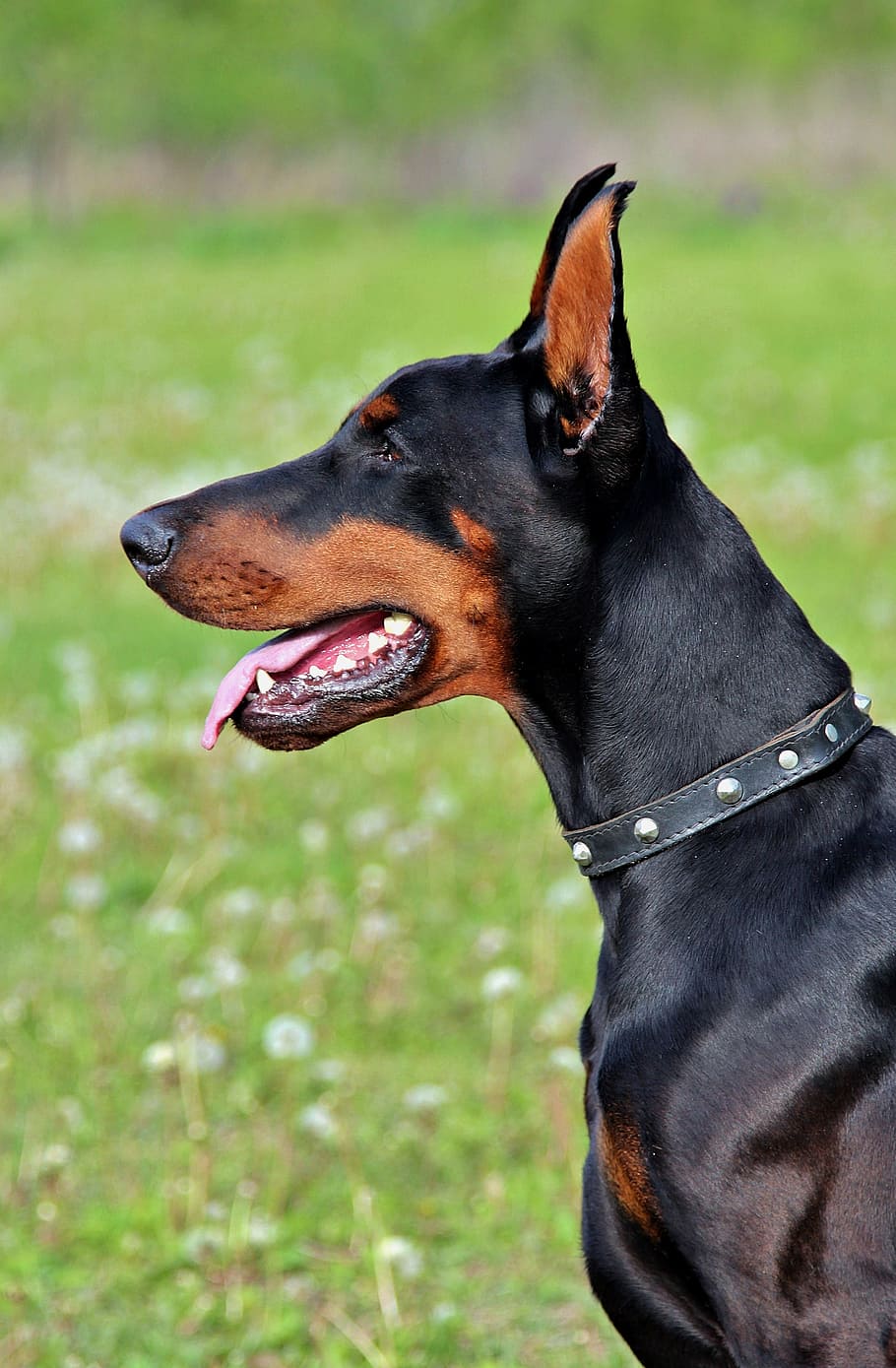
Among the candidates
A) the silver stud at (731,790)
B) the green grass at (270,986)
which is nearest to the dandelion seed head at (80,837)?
the green grass at (270,986)

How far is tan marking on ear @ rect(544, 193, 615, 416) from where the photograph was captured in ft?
7.85

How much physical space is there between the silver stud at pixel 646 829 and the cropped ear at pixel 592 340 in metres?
0.64

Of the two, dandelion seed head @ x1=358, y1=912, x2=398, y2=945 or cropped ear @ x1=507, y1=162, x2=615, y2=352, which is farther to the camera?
dandelion seed head @ x1=358, y1=912, x2=398, y2=945

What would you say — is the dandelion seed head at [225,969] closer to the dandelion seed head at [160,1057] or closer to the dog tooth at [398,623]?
the dandelion seed head at [160,1057]

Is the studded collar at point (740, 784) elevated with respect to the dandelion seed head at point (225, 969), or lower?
elevated

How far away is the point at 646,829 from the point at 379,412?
95cm

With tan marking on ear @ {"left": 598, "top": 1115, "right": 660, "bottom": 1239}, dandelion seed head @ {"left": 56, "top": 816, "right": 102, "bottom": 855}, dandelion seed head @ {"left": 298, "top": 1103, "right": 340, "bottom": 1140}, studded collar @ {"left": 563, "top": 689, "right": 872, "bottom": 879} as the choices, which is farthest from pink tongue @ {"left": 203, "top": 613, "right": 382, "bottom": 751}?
dandelion seed head @ {"left": 56, "top": 816, "right": 102, "bottom": 855}

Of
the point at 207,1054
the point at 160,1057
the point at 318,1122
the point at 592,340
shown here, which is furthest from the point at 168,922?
the point at 592,340

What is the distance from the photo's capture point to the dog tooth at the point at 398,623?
285 centimetres

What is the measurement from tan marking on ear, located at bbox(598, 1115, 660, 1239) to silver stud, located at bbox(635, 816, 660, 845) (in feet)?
1.51

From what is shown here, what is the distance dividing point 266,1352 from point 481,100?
Result: 35.5 metres

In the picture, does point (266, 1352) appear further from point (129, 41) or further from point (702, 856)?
point (129, 41)

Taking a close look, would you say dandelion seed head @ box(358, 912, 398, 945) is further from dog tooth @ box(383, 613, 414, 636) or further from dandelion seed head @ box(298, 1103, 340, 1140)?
dog tooth @ box(383, 613, 414, 636)

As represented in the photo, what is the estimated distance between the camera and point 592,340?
101 inches
